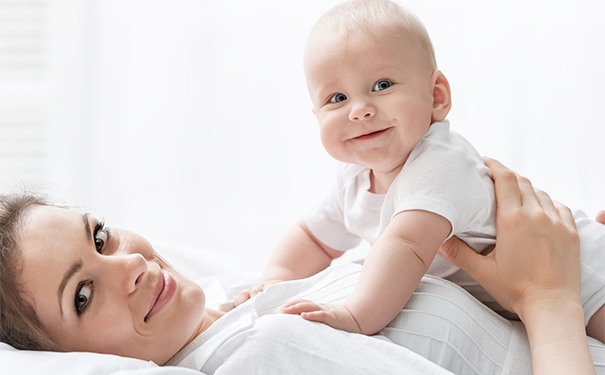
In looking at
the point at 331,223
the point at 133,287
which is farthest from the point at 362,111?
the point at 133,287

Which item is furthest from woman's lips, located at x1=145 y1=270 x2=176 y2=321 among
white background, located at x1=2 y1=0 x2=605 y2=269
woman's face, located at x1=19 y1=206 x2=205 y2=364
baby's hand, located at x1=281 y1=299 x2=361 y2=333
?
white background, located at x1=2 y1=0 x2=605 y2=269

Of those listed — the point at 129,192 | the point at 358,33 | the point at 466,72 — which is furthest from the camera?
the point at 129,192

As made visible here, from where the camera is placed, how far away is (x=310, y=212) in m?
1.62

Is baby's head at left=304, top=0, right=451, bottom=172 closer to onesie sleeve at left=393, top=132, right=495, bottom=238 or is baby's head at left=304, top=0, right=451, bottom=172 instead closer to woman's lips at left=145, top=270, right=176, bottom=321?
onesie sleeve at left=393, top=132, right=495, bottom=238

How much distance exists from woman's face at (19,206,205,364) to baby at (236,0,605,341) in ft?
0.80

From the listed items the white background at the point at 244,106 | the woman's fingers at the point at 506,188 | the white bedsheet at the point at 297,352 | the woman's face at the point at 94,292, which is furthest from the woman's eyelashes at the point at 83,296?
the white background at the point at 244,106

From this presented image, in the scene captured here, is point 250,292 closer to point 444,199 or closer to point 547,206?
point 444,199

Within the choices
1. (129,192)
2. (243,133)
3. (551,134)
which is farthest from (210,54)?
(551,134)

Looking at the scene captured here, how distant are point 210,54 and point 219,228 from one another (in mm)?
837

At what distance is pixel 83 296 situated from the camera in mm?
1163

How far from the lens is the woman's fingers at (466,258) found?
1281 millimetres

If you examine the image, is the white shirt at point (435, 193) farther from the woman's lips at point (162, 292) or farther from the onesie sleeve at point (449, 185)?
the woman's lips at point (162, 292)

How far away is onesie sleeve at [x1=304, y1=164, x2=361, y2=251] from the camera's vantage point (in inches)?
62.2

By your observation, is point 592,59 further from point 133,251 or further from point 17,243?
point 17,243
